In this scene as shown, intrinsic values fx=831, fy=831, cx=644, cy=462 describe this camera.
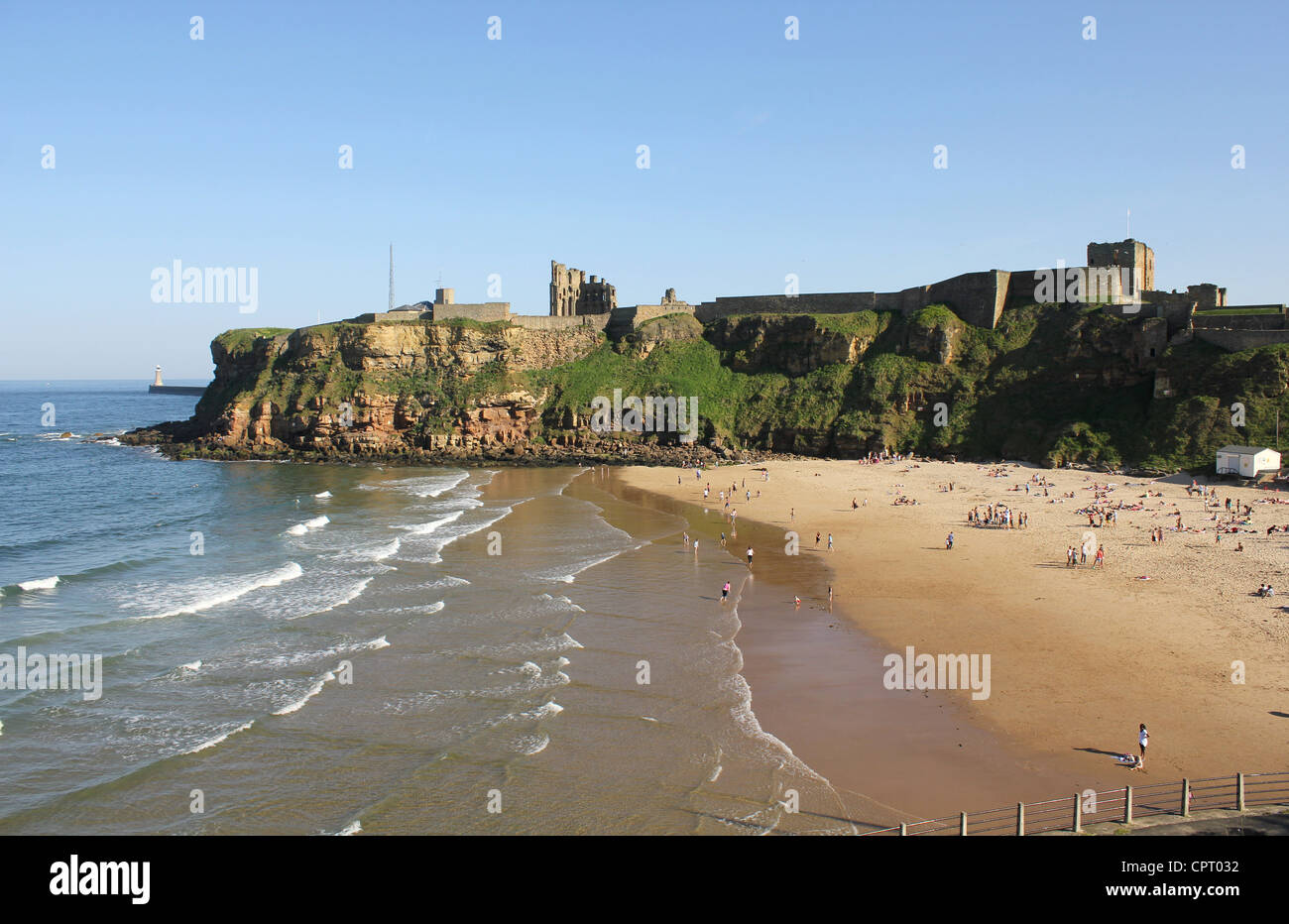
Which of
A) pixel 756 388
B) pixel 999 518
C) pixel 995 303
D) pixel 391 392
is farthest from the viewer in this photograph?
pixel 391 392

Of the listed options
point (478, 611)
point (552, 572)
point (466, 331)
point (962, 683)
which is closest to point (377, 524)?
point (552, 572)

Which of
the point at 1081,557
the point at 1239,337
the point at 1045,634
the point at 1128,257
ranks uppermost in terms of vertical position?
the point at 1128,257

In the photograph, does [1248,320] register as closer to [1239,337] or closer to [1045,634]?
[1239,337]

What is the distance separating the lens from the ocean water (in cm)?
1333

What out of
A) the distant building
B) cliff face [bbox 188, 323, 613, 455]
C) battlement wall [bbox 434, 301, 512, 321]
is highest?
battlement wall [bbox 434, 301, 512, 321]

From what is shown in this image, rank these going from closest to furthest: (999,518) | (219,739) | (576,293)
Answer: (219,739), (999,518), (576,293)

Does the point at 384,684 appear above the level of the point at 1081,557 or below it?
below

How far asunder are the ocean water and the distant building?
25.0 metres

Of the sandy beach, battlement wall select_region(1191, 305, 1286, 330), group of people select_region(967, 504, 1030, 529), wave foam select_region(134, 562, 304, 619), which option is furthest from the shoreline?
battlement wall select_region(1191, 305, 1286, 330)

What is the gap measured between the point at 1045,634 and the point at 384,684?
1608cm

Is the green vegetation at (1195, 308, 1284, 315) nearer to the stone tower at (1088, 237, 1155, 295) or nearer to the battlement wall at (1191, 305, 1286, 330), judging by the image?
the battlement wall at (1191, 305, 1286, 330)

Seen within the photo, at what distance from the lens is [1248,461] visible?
37.2 m

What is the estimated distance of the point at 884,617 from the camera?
75.7 feet

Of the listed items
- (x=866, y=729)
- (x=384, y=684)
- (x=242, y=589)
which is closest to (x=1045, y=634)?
(x=866, y=729)
